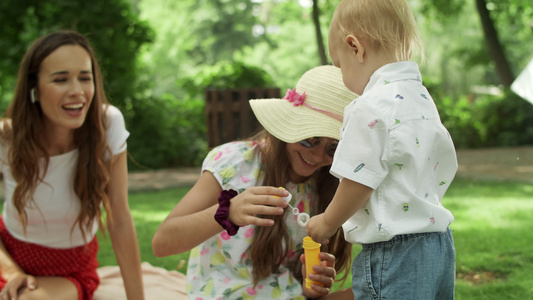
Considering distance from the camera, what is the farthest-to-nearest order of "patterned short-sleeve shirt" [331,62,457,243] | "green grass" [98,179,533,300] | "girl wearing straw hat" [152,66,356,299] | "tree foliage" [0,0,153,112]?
"tree foliage" [0,0,153,112] → "green grass" [98,179,533,300] → "girl wearing straw hat" [152,66,356,299] → "patterned short-sleeve shirt" [331,62,457,243]

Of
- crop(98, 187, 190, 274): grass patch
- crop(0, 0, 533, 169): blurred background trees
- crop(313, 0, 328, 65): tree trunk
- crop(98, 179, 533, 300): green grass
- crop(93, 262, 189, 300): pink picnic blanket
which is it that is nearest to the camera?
crop(93, 262, 189, 300): pink picnic blanket

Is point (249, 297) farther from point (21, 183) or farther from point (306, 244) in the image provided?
point (21, 183)

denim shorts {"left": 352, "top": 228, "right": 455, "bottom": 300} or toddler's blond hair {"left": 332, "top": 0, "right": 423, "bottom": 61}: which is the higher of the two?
toddler's blond hair {"left": 332, "top": 0, "right": 423, "bottom": 61}

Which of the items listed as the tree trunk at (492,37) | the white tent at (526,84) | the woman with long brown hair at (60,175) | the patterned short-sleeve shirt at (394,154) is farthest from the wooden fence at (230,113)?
the tree trunk at (492,37)

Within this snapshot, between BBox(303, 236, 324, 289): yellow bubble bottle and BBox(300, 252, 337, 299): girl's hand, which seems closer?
BBox(303, 236, 324, 289): yellow bubble bottle

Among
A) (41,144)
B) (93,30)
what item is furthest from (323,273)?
(93,30)

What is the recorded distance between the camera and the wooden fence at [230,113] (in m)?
6.50

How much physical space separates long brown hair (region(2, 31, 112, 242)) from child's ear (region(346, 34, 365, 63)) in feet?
5.05

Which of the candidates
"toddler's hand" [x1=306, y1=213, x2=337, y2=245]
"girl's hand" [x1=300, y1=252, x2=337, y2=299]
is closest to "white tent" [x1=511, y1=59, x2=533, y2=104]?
"girl's hand" [x1=300, y1=252, x2=337, y2=299]

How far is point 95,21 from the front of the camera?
10375mm

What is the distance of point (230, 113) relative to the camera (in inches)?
260

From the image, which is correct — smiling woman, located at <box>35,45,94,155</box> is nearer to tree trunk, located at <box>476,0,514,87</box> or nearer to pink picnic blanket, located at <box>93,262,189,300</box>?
pink picnic blanket, located at <box>93,262,189,300</box>

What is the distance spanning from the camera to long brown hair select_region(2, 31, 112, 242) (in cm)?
276

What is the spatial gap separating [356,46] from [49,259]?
1.93m
